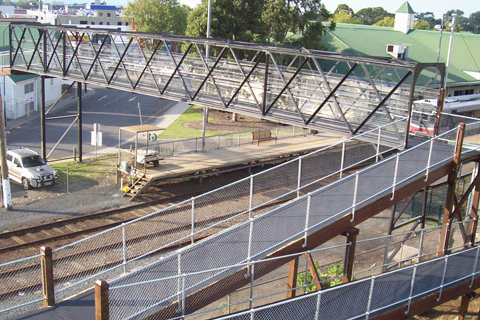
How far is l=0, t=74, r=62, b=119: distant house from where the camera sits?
37219 millimetres

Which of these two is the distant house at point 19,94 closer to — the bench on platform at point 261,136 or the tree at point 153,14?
the bench on platform at point 261,136

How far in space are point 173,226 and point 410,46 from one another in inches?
1717

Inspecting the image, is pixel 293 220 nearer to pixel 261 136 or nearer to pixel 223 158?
pixel 223 158

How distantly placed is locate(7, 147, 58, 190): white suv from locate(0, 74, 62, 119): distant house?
48.1 ft

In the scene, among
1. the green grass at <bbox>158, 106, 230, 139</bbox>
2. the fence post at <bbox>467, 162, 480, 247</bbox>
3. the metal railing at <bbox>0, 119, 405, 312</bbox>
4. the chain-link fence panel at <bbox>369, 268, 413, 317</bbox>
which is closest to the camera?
the chain-link fence panel at <bbox>369, 268, 413, 317</bbox>

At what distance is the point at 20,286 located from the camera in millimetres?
14195

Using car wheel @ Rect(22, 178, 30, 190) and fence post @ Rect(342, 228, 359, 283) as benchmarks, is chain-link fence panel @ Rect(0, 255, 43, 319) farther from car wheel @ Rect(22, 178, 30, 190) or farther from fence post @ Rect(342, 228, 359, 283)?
car wheel @ Rect(22, 178, 30, 190)

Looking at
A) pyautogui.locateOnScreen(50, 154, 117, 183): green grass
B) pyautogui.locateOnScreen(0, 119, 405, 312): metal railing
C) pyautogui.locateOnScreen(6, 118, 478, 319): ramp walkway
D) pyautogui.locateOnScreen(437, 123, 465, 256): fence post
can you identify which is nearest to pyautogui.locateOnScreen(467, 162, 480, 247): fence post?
pyautogui.locateOnScreen(437, 123, 465, 256): fence post

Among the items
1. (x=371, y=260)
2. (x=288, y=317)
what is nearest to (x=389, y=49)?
(x=371, y=260)

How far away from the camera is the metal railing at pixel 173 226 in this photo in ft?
46.9

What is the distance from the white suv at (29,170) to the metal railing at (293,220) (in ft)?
48.4

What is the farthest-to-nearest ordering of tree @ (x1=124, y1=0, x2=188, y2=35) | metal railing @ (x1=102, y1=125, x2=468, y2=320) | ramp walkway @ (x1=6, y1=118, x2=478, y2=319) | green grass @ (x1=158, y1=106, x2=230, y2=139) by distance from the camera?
1. tree @ (x1=124, y1=0, x2=188, y2=35)
2. green grass @ (x1=158, y1=106, x2=230, y2=139)
3. metal railing @ (x1=102, y1=125, x2=468, y2=320)
4. ramp walkway @ (x1=6, y1=118, x2=478, y2=319)

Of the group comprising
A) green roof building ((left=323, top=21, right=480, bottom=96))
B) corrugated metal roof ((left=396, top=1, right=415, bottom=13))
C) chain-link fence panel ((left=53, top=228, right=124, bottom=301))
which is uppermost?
corrugated metal roof ((left=396, top=1, right=415, bottom=13))

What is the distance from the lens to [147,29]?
71.7 metres
